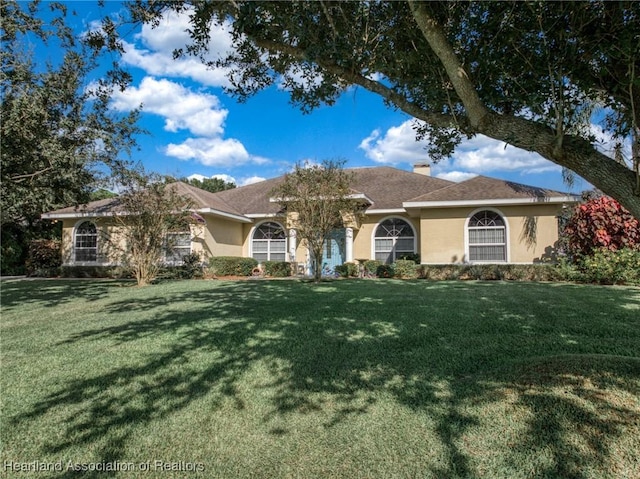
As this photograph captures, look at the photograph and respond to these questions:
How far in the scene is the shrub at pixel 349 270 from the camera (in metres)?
18.6

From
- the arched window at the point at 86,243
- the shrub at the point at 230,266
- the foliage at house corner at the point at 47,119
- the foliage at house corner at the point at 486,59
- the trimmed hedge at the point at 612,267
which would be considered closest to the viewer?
the foliage at house corner at the point at 486,59

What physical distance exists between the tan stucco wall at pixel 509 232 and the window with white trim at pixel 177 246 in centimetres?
1060

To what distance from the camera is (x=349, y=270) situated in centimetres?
1859

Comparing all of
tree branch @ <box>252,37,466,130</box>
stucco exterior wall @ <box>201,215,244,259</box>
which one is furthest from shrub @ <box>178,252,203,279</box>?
tree branch @ <box>252,37,466,130</box>

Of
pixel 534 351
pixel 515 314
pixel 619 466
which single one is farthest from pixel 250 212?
pixel 619 466

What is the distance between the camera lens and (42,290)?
1369cm

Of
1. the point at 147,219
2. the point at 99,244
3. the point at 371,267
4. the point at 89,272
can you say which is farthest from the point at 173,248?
the point at 371,267

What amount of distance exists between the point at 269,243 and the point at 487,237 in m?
11.3

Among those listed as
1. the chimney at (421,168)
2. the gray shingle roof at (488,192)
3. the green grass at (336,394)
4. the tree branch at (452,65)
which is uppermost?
the chimney at (421,168)

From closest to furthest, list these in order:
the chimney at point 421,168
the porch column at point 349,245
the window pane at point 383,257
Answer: the porch column at point 349,245, the window pane at point 383,257, the chimney at point 421,168

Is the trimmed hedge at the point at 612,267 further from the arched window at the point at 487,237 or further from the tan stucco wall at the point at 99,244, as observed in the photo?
the tan stucco wall at the point at 99,244

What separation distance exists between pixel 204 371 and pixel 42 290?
475 inches

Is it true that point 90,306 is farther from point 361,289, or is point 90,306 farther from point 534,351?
point 534,351

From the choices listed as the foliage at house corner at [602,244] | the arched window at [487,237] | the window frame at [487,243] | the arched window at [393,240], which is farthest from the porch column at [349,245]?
the foliage at house corner at [602,244]
